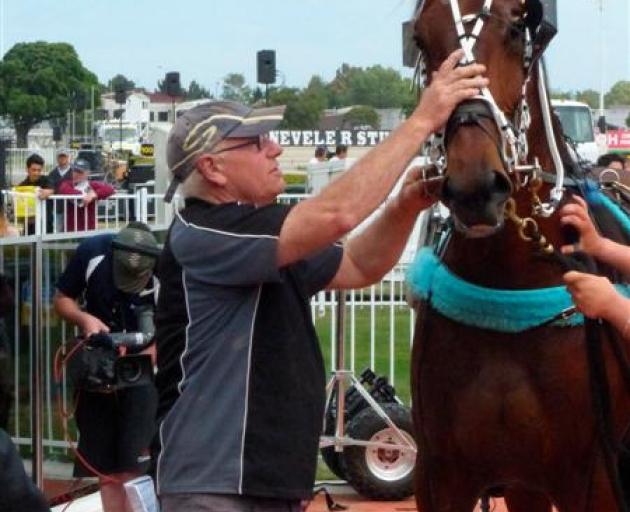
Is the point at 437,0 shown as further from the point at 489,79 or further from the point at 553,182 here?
the point at 553,182

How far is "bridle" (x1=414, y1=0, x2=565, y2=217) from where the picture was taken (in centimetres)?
394

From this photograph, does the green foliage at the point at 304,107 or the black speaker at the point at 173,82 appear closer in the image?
the black speaker at the point at 173,82

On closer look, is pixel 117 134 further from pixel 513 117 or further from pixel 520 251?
pixel 513 117

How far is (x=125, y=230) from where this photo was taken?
22.3 feet

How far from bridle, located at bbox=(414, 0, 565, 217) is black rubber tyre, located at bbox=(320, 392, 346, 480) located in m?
4.28

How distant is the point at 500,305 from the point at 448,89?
922 millimetres

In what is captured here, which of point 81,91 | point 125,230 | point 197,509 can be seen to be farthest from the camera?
point 81,91

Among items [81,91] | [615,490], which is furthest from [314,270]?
[81,91]

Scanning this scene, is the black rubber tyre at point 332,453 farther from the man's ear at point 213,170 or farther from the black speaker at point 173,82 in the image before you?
the black speaker at point 173,82

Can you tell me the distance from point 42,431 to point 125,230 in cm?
122

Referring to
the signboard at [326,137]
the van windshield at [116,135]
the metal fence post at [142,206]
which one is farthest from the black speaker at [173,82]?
the van windshield at [116,135]

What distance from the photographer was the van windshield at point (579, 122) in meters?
30.2

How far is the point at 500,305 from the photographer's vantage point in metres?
4.51

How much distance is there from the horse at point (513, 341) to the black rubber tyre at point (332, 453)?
12.7ft
